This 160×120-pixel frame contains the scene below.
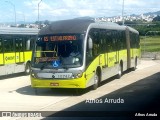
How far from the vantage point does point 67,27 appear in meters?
17.0

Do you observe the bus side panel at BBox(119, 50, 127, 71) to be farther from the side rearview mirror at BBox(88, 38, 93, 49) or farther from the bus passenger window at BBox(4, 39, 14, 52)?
Answer: the side rearview mirror at BBox(88, 38, 93, 49)

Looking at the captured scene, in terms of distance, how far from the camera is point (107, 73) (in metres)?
20.1

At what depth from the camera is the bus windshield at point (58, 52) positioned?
15.9 m

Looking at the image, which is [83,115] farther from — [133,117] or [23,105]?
[23,105]

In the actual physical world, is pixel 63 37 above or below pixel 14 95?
above

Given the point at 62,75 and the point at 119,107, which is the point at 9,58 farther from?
the point at 119,107

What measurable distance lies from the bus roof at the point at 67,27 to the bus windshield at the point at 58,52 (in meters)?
0.25

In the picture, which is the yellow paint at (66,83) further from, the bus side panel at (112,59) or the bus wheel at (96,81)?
the bus side panel at (112,59)

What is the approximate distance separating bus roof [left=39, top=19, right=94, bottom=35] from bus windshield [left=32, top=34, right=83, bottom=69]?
0.25 m

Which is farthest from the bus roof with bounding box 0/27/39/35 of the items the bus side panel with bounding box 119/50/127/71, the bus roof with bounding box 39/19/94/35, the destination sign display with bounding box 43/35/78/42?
the destination sign display with bounding box 43/35/78/42

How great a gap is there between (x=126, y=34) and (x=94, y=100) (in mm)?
12504

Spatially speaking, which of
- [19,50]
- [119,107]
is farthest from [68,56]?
[19,50]

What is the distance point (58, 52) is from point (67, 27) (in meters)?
1.27

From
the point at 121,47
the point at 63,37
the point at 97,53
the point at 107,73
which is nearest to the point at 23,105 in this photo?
the point at 63,37
